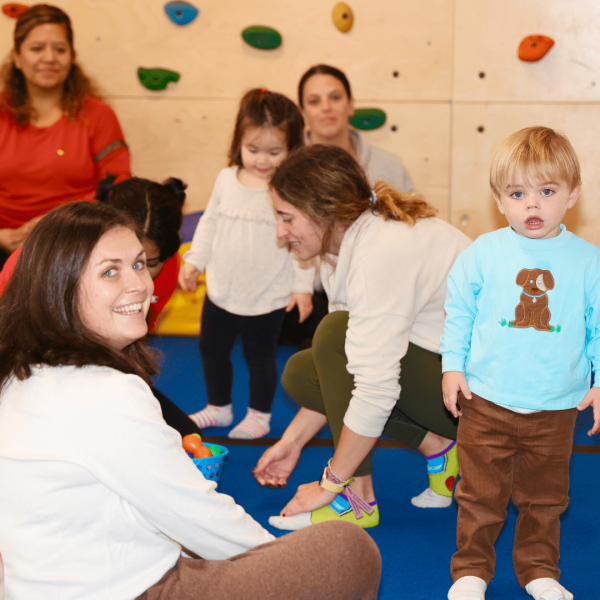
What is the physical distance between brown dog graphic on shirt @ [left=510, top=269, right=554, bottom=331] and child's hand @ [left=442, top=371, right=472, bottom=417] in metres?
0.15

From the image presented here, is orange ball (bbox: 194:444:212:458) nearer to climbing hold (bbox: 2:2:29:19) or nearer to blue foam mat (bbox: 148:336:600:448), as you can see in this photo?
blue foam mat (bbox: 148:336:600:448)

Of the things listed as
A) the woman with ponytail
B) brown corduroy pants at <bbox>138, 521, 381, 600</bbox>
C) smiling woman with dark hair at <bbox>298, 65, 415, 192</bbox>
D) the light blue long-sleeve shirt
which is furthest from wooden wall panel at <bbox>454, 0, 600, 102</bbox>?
brown corduroy pants at <bbox>138, 521, 381, 600</bbox>

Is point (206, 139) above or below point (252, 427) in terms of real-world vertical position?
above

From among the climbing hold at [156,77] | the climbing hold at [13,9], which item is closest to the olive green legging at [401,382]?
the climbing hold at [156,77]

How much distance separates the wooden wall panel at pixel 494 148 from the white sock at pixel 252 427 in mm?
1727

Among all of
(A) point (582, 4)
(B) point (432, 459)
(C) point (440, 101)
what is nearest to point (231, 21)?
(C) point (440, 101)

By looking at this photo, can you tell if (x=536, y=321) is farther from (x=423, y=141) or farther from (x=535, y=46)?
(x=535, y=46)

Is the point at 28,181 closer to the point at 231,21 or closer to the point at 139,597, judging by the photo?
the point at 231,21

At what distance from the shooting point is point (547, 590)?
136 cm

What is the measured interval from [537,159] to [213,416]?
1.44 meters

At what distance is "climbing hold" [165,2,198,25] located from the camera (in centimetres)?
345

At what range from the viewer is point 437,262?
1636 mm

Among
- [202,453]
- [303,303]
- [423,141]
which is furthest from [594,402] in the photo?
[423,141]

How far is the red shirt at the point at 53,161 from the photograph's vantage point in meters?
2.94
